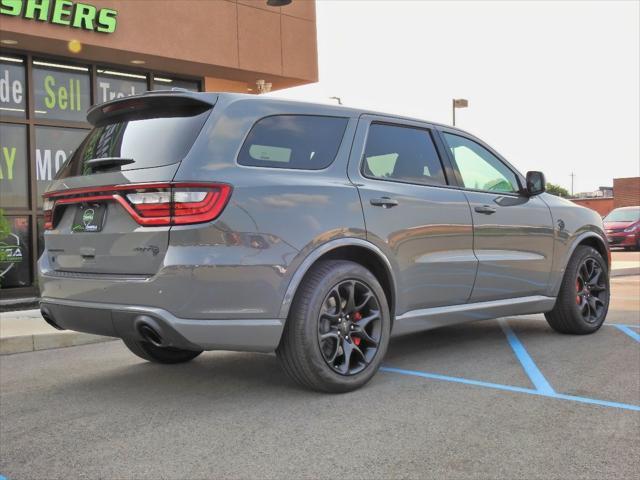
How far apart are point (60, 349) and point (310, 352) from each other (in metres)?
3.58

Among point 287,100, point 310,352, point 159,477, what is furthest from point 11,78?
point 159,477

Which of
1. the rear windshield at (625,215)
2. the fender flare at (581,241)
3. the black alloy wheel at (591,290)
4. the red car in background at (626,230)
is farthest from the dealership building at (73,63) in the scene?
the rear windshield at (625,215)

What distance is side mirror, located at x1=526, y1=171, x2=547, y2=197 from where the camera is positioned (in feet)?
20.0

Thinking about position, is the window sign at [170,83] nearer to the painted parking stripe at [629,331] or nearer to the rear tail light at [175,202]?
the painted parking stripe at [629,331]

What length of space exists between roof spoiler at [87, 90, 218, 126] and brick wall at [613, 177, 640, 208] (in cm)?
4462

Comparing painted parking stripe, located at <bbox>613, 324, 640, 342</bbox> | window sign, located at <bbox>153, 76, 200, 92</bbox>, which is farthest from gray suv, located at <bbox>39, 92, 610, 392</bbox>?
window sign, located at <bbox>153, 76, 200, 92</bbox>

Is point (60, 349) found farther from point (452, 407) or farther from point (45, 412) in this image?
point (452, 407)

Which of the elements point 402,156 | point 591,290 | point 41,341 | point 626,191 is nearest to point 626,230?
point 591,290

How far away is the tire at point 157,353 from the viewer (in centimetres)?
539

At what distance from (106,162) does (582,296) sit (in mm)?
4511

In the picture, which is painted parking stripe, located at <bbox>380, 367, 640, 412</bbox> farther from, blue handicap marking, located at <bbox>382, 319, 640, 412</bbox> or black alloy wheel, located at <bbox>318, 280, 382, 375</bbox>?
black alloy wheel, located at <bbox>318, 280, 382, 375</bbox>

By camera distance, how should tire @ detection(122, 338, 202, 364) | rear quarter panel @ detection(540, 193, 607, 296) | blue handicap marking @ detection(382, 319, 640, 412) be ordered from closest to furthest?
blue handicap marking @ detection(382, 319, 640, 412), tire @ detection(122, 338, 202, 364), rear quarter panel @ detection(540, 193, 607, 296)

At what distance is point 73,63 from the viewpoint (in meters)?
11.7

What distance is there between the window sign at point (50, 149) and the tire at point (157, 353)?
Result: 6738mm
